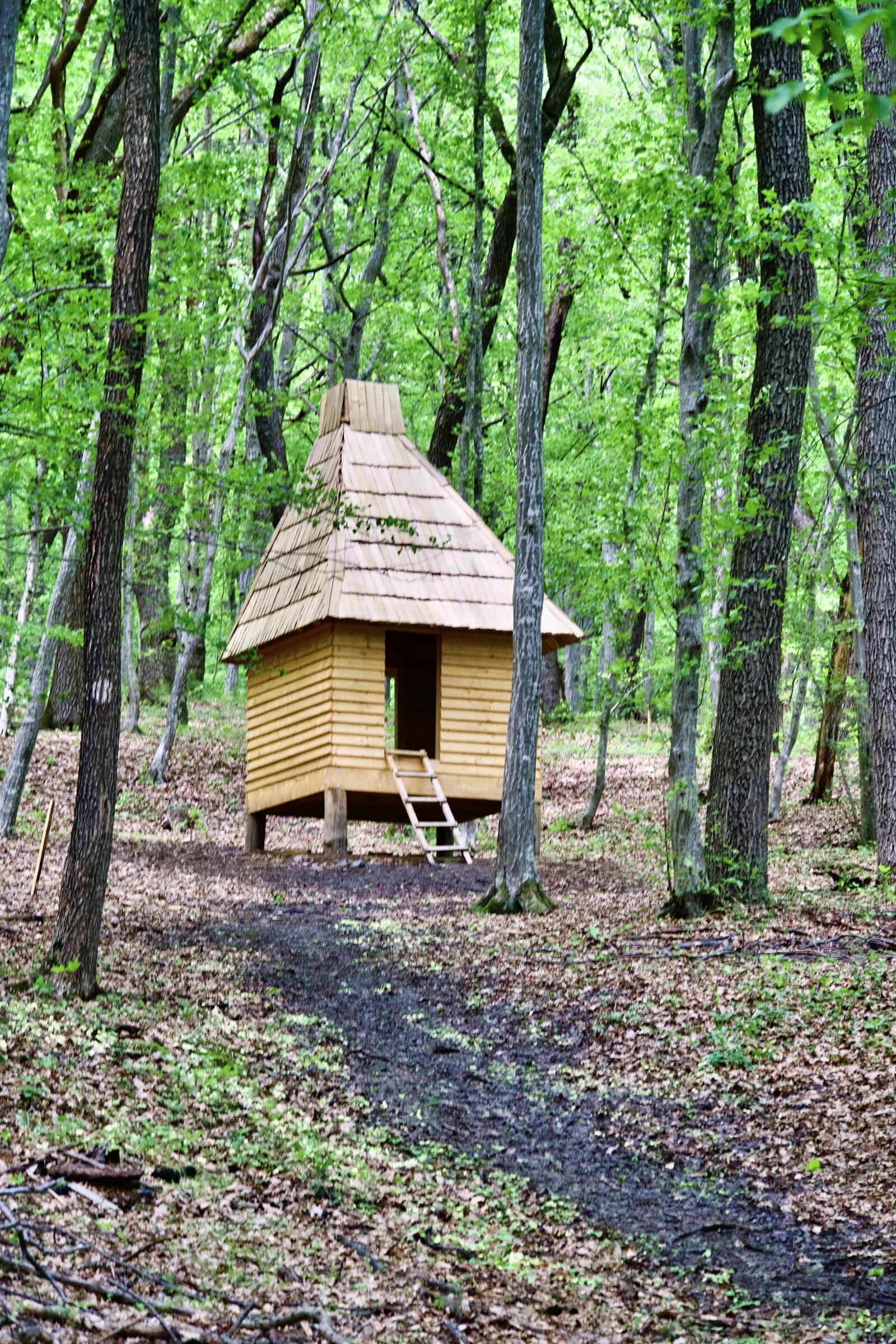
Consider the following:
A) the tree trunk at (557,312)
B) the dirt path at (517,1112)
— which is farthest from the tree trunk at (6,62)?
the tree trunk at (557,312)

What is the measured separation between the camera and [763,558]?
10.3 meters

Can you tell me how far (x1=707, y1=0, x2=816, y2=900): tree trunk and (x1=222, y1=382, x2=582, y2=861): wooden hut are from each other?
16.2ft

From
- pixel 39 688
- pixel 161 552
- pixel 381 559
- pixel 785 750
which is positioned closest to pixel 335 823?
pixel 381 559

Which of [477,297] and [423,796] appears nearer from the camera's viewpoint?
[423,796]

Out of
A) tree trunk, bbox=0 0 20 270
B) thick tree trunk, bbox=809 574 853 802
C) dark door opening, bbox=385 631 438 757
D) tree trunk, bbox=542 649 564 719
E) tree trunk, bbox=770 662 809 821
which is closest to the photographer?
tree trunk, bbox=0 0 20 270

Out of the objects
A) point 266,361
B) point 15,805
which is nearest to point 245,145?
point 266,361

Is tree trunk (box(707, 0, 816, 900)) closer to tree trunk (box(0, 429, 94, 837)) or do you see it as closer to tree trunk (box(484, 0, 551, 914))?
tree trunk (box(484, 0, 551, 914))

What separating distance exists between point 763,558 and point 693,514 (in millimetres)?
717

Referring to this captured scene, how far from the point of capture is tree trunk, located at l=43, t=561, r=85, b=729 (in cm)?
2100

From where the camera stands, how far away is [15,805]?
14.0m

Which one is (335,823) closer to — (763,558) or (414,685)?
(414,685)

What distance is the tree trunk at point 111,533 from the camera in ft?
24.1

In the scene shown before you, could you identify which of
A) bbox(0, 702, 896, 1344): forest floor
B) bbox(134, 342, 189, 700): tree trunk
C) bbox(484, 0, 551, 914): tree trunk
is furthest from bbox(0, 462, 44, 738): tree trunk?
bbox(484, 0, 551, 914): tree trunk

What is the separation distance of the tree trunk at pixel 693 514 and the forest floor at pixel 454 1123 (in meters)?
0.57
